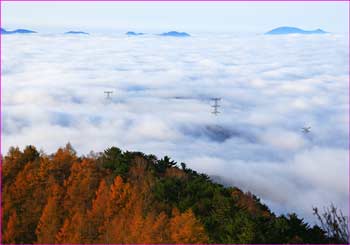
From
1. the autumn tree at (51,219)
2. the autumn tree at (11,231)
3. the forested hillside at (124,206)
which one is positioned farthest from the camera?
the autumn tree at (11,231)

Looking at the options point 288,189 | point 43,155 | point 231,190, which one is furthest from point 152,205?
point 288,189

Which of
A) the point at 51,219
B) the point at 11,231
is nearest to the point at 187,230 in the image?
the point at 51,219

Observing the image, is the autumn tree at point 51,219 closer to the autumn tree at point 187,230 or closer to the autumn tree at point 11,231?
the autumn tree at point 11,231

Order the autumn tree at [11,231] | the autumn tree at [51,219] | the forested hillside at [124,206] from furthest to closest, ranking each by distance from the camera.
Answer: the autumn tree at [11,231] < the autumn tree at [51,219] < the forested hillside at [124,206]

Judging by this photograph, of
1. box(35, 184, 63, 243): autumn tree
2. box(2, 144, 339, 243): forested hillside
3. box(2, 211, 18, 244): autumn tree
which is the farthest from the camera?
box(2, 211, 18, 244): autumn tree

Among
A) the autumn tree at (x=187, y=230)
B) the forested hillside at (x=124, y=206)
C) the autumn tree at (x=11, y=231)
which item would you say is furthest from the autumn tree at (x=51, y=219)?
the autumn tree at (x=187, y=230)

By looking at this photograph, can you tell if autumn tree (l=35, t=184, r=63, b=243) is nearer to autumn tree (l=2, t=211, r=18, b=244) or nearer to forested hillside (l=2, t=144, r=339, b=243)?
forested hillside (l=2, t=144, r=339, b=243)

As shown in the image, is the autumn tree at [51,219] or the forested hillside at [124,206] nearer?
the forested hillside at [124,206]

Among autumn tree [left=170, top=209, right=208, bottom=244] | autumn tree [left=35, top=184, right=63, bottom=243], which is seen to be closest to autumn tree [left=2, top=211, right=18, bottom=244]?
autumn tree [left=35, top=184, right=63, bottom=243]

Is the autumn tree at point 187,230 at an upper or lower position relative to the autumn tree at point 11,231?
upper
